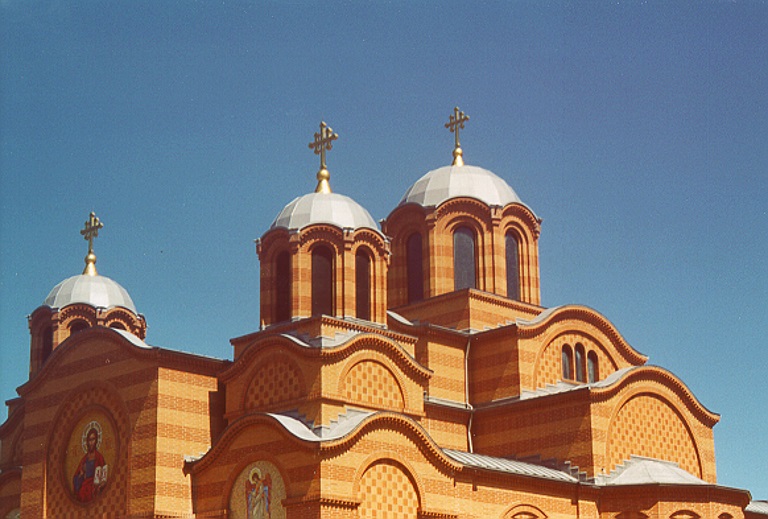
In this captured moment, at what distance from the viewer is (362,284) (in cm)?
3028

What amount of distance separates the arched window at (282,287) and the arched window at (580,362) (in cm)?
863

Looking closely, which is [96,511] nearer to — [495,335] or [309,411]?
[309,411]

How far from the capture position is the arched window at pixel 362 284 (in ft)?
98.7

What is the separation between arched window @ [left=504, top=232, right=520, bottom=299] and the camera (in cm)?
3534

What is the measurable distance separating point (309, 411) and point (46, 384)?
25.9ft

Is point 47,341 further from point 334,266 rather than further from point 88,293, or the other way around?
point 334,266

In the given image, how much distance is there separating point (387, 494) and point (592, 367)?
9.99m

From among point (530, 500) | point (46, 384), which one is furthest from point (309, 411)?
point (46, 384)

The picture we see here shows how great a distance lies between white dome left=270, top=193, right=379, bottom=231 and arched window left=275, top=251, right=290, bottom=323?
0.80 metres

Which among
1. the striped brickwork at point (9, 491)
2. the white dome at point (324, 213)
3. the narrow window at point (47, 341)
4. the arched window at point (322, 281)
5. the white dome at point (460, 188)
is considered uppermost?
the white dome at point (460, 188)

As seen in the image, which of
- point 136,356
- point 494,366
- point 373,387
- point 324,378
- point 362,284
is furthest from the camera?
point 494,366

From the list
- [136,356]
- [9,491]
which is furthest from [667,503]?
[9,491]

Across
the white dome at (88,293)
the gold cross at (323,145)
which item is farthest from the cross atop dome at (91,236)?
the gold cross at (323,145)

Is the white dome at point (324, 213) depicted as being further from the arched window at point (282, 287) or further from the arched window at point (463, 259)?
the arched window at point (463, 259)
